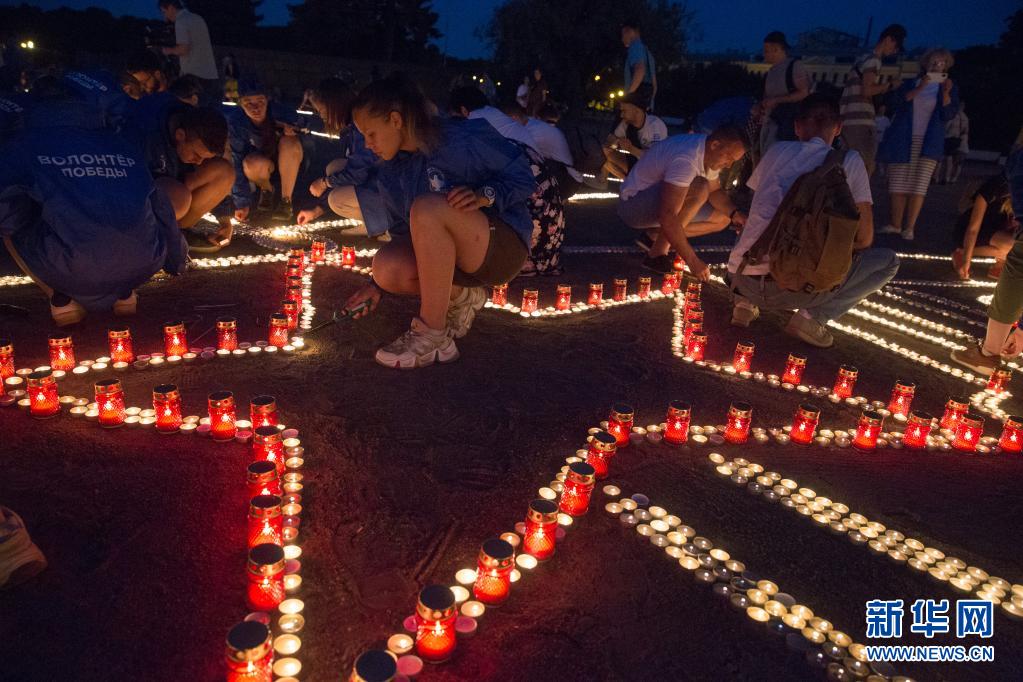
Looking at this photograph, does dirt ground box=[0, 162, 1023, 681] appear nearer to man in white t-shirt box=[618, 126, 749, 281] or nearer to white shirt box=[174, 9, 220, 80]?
man in white t-shirt box=[618, 126, 749, 281]

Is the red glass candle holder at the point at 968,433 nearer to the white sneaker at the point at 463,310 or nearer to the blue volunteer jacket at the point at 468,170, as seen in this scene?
the blue volunteer jacket at the point at 468,170

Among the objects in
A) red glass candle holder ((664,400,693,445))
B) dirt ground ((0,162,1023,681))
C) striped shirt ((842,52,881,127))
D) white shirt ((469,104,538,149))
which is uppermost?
striped shirt ((842,52,881,127))

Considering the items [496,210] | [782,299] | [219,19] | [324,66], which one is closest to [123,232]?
[496,210]

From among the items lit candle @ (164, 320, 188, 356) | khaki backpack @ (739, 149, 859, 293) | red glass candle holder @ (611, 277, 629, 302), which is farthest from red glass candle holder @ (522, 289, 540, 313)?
lit candle @ (164, 320, 188, 356)

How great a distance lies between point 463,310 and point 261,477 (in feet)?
6.52

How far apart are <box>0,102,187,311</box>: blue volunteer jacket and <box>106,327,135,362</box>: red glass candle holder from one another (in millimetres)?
441

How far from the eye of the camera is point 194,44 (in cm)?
853

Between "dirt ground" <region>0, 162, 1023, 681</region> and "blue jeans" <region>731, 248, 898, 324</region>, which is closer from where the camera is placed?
"dirt ground" <region>0, 162, 1023, 681</region>

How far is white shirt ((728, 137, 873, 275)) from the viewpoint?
4238mm

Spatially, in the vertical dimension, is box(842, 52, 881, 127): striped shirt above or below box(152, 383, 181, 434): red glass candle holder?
above

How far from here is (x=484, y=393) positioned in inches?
139

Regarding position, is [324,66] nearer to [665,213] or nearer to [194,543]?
[665,213]

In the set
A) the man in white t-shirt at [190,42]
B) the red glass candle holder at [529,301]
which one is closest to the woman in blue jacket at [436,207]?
the red glass candle holder at [529,301]

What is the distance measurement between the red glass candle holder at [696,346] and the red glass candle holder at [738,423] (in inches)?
40.5
